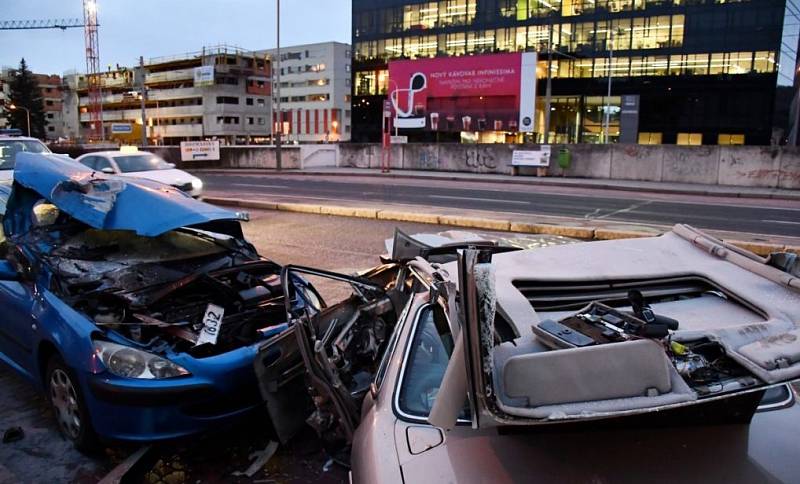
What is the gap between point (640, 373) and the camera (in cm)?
166

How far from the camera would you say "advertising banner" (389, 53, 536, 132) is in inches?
1668

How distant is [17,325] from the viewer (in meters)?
4.26

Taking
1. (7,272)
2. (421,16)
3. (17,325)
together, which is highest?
(421,16)

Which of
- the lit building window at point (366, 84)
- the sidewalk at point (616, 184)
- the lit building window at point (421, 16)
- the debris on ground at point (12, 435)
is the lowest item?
the debris on ground at point (12, 435)

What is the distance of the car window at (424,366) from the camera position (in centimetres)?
242

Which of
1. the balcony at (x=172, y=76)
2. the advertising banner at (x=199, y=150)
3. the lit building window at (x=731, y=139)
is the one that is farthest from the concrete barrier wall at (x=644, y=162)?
the balcony at (x=172, y=76)

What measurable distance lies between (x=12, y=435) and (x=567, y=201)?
15.7 metres

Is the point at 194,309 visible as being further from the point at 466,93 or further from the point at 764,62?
the point at 764,62

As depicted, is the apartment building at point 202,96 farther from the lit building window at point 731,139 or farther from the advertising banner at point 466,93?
the lit building window at point 731,139

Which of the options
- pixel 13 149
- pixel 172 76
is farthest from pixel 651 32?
pixel 172 76

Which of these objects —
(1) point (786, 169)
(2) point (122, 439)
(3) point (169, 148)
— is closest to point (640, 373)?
(2) point (122, 439)

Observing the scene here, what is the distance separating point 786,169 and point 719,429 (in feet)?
81.3

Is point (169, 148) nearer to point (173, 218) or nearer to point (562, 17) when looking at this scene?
point (173, 218)

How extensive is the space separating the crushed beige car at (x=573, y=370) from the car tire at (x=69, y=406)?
1201mm
